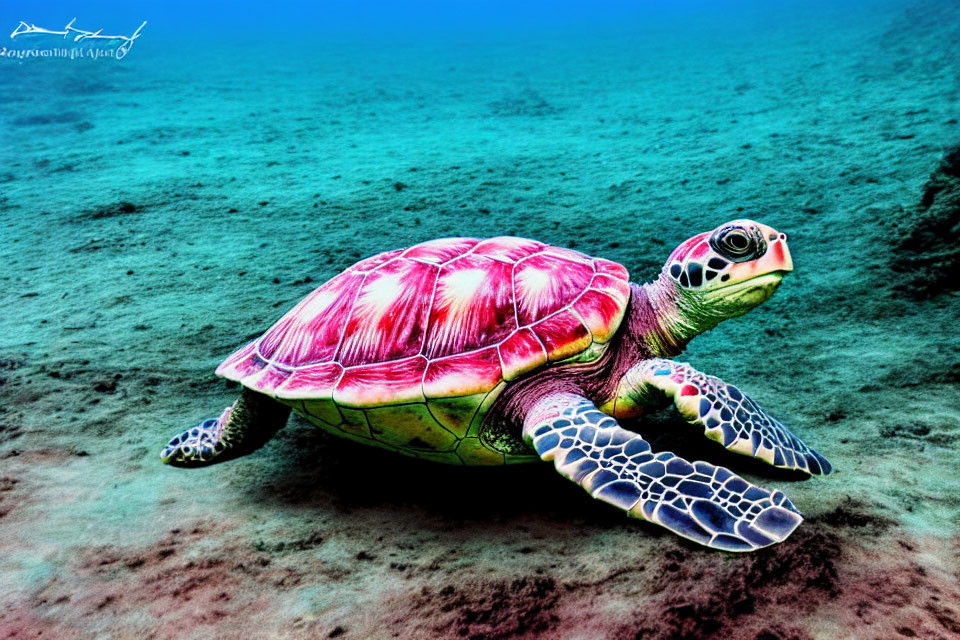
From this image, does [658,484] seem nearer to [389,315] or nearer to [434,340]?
[434,340]

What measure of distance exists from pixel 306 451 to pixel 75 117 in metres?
9.96

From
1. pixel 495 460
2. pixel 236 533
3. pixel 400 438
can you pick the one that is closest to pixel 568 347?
pixel 495 460

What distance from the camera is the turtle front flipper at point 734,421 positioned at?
1.57 meters

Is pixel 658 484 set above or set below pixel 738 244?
below

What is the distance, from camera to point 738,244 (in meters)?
1.85

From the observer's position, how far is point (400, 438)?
1.80 m

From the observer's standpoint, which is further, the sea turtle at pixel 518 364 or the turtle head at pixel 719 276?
the turtle head at pixel 719 276

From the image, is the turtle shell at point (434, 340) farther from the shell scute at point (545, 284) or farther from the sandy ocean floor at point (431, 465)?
the sandy ocean floor at point (431, 465)

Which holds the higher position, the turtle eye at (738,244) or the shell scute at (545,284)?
the turtle eye at (738,244)

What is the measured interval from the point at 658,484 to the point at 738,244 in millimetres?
887

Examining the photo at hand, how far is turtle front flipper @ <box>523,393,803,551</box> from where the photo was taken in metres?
1.26
